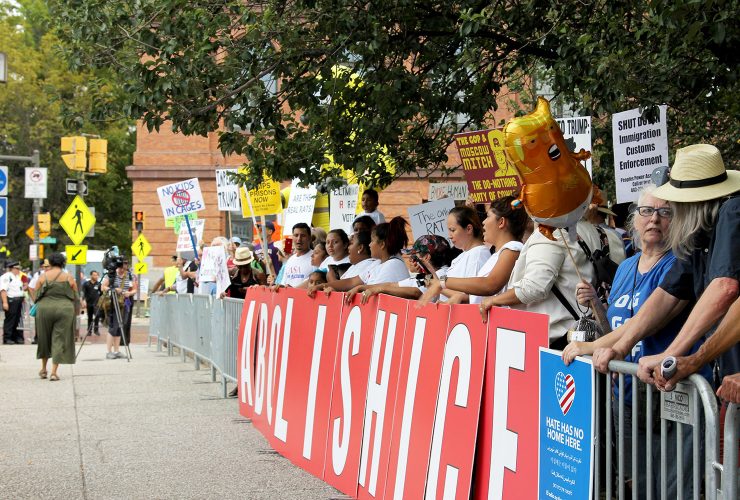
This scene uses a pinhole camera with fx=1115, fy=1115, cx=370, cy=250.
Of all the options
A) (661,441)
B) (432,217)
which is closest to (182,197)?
(432,217)

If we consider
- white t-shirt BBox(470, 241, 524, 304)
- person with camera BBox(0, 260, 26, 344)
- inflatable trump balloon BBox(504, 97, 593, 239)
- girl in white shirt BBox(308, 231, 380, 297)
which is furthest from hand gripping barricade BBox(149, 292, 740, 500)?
person with camera BBox(0, 260, 26, 344)

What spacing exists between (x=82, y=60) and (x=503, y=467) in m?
7.43

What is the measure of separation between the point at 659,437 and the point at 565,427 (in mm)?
559

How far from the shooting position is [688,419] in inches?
139

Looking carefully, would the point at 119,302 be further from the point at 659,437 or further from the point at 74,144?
the point at 659,437

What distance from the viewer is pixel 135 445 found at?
9750 mm

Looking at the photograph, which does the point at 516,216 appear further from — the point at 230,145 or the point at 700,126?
the point at 700,126

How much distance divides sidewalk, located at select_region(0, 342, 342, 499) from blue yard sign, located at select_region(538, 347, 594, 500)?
9.88 ft

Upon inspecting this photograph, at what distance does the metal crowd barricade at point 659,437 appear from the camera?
3.37 meters

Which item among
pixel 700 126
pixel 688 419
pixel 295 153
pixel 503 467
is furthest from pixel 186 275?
pixel 688 419

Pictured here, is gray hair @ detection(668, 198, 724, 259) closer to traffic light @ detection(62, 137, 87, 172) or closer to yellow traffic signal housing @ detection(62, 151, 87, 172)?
yellow traffic signal housing @ detection(62, 151, 87, 172)

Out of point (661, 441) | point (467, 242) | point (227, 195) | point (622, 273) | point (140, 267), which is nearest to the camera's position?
point (661, 441)

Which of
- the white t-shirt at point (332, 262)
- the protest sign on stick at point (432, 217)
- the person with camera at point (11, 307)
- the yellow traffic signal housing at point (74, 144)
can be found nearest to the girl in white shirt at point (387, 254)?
the white t-shirt at point (332, 262)

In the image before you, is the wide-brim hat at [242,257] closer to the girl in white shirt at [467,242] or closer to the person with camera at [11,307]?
the girl in white shirt at [467,242]
